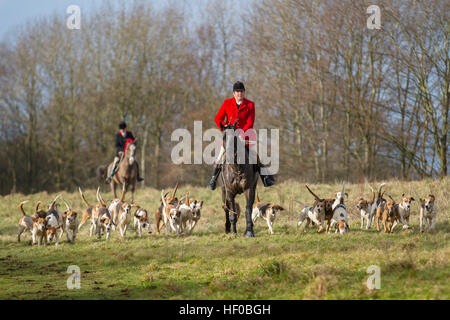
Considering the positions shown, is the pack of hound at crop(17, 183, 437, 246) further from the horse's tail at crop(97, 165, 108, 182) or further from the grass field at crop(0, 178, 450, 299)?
the horse's tail at crop(97, 165, 108, 182)

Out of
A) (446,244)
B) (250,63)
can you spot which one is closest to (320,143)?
(250,63)

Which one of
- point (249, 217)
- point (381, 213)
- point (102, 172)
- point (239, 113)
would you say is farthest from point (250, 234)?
point (102, 172)

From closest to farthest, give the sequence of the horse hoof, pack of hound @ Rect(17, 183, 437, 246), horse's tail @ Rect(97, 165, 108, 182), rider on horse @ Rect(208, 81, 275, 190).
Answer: pack of hound @ Rect(17, 183, 437, 246)
the horse hoof
rider on horse @ Rect(208, 81, 275, 190)
horse's tail @ Rect(97, 165, 108, 182)

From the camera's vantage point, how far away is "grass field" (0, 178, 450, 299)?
→ 6680mm

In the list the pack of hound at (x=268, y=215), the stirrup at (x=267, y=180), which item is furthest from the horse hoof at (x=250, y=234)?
the stirrup at (x=267, y=180)

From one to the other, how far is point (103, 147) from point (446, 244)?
3039 centimetres

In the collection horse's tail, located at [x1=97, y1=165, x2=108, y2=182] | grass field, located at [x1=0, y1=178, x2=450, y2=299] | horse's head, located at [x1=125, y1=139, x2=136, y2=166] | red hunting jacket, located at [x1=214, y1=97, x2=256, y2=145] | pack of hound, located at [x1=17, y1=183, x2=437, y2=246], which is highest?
red hunting jacket, located at [x1=214, y1=97, x2=256, y2=145]

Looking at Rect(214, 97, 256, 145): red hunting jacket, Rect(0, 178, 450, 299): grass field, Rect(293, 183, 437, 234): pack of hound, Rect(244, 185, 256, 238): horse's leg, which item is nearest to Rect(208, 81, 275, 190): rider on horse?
Rect(214, 97, 256, 145): red hunting jacket

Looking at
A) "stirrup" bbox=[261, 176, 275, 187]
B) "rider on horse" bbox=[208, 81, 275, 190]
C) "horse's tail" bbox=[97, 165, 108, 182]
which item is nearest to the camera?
"rider on horse" bbox=[208, 81, 275, 190]

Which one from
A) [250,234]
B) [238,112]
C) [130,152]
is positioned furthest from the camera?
[130,152]

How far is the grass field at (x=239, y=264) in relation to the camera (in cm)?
668

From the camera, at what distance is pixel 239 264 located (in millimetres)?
8523

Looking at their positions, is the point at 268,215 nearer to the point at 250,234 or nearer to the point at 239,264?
the point at 250,234

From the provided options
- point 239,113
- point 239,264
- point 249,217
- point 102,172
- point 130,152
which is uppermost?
Result: point 239,113
